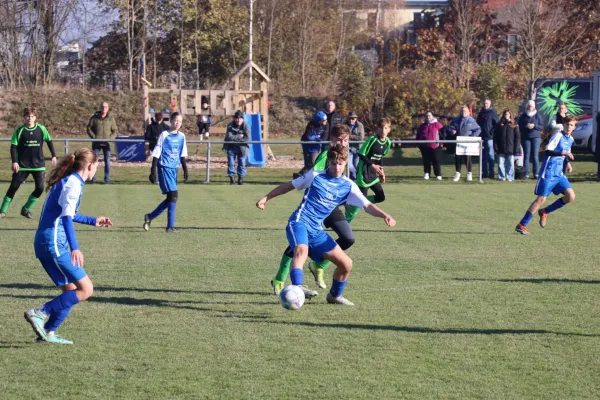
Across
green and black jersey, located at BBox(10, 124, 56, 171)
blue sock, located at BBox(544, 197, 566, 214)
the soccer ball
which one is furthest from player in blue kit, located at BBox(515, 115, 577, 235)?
green and black jersey, located at BBox(10, 124, 56, 171)

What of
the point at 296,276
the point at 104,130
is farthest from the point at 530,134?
the point at 296,276

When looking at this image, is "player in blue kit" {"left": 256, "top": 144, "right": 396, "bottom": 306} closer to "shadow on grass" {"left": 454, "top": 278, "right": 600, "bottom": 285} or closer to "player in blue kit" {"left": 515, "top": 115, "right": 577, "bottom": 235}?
"shadow on grass" {"left": 454, "top": 278, "right": 600, "bottom": 285}

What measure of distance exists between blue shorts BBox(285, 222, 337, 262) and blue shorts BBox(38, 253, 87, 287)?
1.94 metres

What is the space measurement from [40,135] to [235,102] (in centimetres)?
1492

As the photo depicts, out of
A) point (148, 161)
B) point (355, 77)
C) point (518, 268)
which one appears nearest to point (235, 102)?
point (148, 161)

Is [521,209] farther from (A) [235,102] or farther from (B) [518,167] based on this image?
(A) [235,102]

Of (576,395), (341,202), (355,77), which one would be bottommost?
(576,395)

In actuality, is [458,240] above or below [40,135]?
below

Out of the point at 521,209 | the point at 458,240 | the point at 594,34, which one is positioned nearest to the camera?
the point at 458,240

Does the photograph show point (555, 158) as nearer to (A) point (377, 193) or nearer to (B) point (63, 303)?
(A) point (377, 193)

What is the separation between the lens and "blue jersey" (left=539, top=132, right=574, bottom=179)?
13.5 m

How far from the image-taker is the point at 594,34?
44.5 meters

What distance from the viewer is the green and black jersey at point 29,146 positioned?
1520 centimetres

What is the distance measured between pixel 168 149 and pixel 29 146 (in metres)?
2.99
